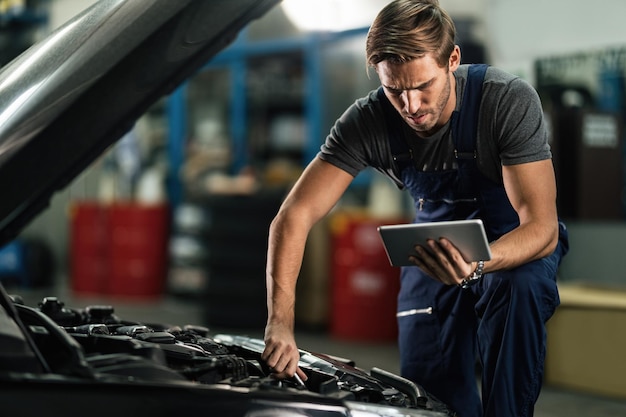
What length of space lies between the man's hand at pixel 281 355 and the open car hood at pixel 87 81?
0.60 metres

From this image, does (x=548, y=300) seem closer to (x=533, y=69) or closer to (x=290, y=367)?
(x=290, y=367)

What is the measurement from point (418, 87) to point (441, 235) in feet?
1.32

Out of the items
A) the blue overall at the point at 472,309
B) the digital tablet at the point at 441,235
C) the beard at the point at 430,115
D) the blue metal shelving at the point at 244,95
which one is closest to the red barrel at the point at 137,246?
the blue metal shelving at the point at 244,95

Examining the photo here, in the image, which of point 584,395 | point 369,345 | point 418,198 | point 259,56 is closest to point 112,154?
point 259,56

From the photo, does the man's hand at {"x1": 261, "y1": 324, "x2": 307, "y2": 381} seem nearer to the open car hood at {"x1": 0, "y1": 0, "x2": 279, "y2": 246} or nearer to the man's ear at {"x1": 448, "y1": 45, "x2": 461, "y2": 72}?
the open car hood at {"x1": 0, "y1": 0, "x2": 279, "y2": 246}

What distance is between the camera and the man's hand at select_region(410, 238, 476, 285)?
6.14ft

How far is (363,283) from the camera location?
18.3ft

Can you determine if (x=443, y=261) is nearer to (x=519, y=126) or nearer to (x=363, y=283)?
(x=519, y=126)

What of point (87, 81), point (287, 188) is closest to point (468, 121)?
point (87, 81)

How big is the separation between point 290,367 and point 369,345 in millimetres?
3675

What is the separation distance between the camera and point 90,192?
8906 millimetres

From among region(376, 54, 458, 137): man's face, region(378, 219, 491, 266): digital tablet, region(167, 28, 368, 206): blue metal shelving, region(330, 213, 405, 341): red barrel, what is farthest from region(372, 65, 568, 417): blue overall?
region(167, 28, 368, 206): blue metal shelving

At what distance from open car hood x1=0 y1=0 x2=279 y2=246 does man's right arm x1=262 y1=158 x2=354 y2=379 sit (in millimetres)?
486

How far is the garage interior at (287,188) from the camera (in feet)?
15.3
